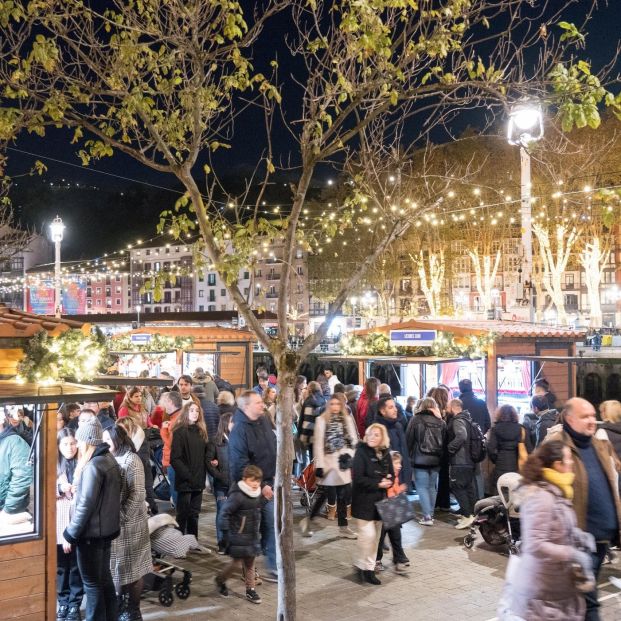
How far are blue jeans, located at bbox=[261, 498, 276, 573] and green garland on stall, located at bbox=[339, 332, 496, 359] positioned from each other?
721 cm

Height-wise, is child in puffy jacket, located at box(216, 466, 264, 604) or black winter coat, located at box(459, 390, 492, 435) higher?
black winter coat, located at box(459, 390, 492, 435)

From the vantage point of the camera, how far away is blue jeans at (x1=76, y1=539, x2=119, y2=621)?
249 inches

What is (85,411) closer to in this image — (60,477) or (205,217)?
(60,477)

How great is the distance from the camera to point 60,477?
728 centimetres

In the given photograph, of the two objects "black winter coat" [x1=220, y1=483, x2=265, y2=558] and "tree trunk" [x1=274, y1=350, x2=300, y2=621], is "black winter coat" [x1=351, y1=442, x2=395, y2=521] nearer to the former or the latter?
"black winter coat" [x1=220, y1=483, x2=265, y2=558]

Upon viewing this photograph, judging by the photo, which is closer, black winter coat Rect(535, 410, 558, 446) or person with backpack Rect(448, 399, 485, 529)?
person with backpack Rect(448, 399, 485, 529)

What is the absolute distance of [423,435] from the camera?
10.8 meters

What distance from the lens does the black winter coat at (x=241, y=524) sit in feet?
24.9

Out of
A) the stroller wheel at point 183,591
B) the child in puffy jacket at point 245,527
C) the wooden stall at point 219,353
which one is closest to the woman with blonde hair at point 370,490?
the child in puffy jacket at point 245,527

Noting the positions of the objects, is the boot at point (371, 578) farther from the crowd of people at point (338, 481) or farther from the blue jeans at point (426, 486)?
the blue jeans at point (426, 486)

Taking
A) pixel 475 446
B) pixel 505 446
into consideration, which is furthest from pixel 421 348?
pixel 505 446

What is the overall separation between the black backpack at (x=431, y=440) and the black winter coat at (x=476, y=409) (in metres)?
1.35

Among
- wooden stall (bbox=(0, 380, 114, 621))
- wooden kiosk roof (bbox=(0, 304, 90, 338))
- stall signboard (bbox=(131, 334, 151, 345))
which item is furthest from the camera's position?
stall signboard (bbox=(131, 334, 151, 345))

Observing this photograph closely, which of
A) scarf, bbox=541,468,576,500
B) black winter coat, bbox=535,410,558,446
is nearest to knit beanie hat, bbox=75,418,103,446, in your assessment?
scarf, bbox=541,468,576,500
